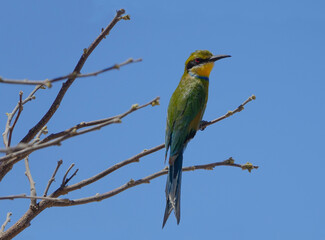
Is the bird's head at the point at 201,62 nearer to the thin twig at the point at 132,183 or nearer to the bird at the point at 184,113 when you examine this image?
the bird at the point at 184,113

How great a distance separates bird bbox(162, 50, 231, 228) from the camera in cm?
298

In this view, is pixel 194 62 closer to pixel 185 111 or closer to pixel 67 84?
pixel 185 111

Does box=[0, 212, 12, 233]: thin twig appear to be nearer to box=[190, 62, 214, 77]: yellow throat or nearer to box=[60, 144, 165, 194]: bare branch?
box=[60, 144, 165, 194]: bare branch

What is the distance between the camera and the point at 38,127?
2.74 metres

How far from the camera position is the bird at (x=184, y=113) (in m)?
2.98

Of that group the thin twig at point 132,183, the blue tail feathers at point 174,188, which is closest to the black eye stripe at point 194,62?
the blue tail feathers at point 174,188

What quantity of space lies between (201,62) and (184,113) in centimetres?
72

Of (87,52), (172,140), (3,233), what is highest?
(87,52)

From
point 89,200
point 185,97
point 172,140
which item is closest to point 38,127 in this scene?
point 89,200

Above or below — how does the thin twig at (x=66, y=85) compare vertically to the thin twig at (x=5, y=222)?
above

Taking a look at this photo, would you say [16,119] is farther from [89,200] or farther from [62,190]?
[89,200]

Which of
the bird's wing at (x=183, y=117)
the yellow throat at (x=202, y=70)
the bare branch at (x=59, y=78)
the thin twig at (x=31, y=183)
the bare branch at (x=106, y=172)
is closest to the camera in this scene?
the bare branch at (x=59, y=78)

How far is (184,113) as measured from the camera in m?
3.57

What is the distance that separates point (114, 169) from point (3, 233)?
0.77 meters
